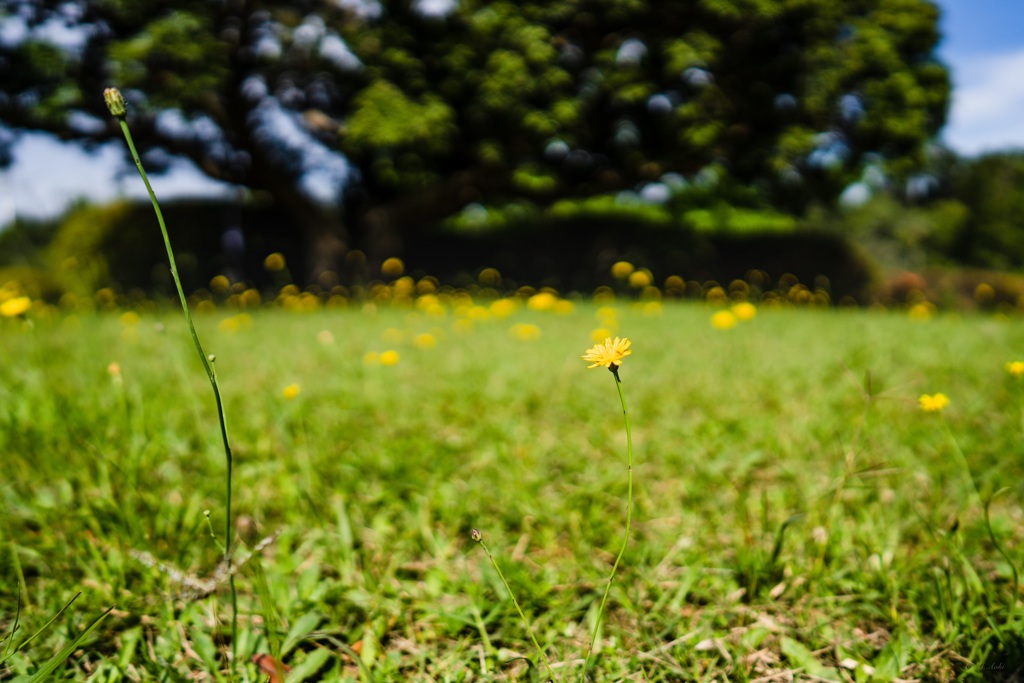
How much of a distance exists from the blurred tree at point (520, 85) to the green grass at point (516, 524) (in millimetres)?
6106

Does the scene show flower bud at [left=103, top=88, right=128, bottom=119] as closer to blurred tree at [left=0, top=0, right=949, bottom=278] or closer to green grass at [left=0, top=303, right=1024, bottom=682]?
green grass at [left=0, top=303, right=1024, bottom=682]

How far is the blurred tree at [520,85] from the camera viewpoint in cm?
709

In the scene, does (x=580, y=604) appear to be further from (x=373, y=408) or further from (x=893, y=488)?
(x=373, y=408)

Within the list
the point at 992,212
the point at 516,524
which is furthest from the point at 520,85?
the point at 992,212

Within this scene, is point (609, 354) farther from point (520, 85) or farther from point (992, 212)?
point (992, 212)

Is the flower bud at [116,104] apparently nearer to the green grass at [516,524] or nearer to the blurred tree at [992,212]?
the green grass at [516,524]

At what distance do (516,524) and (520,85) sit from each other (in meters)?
7.29

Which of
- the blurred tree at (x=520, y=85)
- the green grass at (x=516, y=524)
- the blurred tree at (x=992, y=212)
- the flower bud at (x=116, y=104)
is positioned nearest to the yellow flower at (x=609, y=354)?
the green grass at (x=516, y=524)

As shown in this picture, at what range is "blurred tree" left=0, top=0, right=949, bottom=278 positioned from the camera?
7.09 m

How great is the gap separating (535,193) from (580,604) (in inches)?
373

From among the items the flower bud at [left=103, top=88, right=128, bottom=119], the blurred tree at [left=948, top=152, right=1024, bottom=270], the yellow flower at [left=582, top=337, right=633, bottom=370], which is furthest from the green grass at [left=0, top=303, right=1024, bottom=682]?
the blurred tree at [left=948, top=152, right=1024, bottom=270]

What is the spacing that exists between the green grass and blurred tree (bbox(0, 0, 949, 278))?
611 cm

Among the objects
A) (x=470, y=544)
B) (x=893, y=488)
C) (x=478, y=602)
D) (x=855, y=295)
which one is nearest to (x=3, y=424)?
(x=470, y=544)

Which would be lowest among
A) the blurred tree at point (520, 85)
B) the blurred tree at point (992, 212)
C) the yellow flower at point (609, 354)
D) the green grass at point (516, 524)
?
the green grass at point (516, 524)
